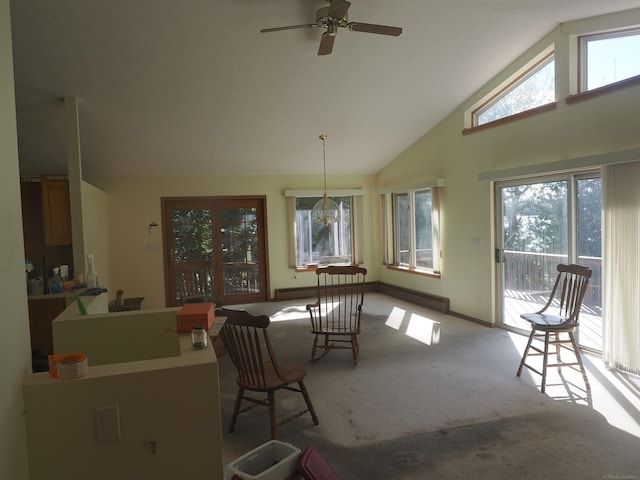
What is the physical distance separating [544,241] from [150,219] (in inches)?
222

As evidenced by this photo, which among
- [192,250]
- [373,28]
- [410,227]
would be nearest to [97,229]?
[192,250]

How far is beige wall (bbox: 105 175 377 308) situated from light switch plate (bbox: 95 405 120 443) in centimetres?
542

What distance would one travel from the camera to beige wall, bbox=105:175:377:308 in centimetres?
654

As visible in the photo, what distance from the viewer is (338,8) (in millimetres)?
3031

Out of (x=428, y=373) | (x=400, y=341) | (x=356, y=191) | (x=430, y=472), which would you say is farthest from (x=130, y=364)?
(x=356, y=191)

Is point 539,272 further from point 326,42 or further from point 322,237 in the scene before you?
point 322,237

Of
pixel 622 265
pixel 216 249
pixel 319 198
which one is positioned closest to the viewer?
pixel 622 265

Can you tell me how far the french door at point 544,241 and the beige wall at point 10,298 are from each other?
448 centimetres

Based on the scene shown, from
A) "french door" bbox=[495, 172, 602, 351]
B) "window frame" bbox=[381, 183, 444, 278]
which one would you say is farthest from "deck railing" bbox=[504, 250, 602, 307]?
"window frame" bbox=[381, 183, 444, 278]

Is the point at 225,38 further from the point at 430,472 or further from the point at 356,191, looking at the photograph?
the point at 356,191

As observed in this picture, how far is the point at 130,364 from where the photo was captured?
1.67 metres

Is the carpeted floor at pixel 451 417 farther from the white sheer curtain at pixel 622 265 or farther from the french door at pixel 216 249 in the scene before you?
the french door at pixel 216 249

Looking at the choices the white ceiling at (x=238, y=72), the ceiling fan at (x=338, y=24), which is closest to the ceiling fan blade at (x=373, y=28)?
the ceiling fan at (x=338, y=24)

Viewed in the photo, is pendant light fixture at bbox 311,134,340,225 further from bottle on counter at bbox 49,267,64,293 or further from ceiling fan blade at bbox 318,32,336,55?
bottle on counter at bbox 49,267,64,293
